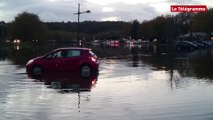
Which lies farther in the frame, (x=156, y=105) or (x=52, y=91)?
(x=52, y=91)

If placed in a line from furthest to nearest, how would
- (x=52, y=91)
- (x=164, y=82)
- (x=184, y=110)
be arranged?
1. (x=164, y=82)
2. (x=52, y=91)
3. (x=184, y=110)

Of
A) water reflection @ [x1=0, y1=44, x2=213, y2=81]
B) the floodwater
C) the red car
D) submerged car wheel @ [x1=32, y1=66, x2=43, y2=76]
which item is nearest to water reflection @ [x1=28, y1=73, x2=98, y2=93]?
the floodwater

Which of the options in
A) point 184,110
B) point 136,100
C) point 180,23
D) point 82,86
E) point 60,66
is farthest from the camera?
point 180,23

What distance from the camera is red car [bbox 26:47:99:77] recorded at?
24734 mm

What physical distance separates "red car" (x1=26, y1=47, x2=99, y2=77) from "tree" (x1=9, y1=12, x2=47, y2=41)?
82741 millimetres

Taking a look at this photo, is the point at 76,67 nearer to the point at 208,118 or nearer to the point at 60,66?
the point at 60,66

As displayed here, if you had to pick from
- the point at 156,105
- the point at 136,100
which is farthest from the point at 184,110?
the point at 136,100

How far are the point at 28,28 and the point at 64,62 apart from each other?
Answer: 273ft

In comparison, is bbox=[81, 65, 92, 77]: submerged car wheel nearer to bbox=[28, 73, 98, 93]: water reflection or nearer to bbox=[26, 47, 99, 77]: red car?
bbox=[26, 47, 99, 77]: red car

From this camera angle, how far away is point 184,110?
1243 centimetres

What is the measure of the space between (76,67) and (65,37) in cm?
13963

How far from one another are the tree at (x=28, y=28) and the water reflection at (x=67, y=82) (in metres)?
84.0

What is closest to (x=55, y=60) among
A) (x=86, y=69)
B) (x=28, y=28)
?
(x=86, y=69)

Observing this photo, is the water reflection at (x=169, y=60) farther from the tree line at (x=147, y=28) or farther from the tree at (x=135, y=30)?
the tree at (x=135, y=30)
